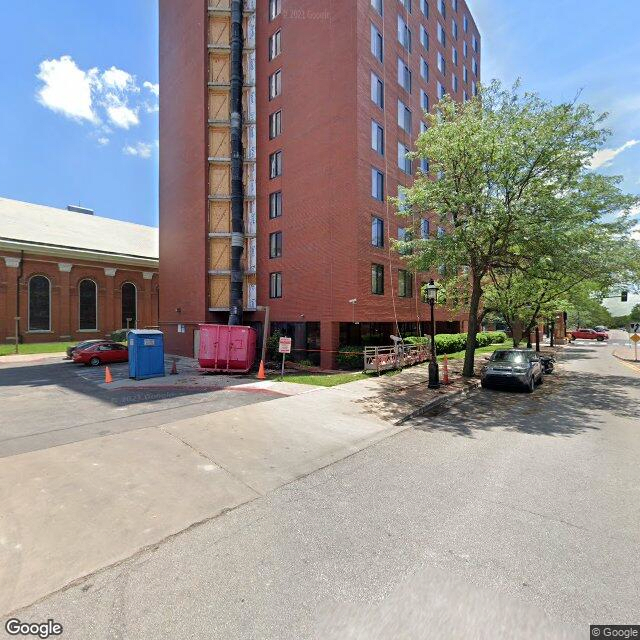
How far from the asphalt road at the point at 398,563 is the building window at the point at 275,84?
78.3 ft

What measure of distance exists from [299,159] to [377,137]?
4750mm

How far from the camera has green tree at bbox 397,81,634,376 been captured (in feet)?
43.6

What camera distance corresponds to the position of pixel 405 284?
77.3 ft

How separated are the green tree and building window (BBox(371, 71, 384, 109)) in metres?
6.34

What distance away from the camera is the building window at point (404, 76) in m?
22.8

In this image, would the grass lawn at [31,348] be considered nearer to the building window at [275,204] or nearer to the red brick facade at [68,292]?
the red brick facade at [68,292]

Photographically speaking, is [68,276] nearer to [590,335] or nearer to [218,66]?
[218,66]

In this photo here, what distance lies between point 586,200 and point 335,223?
1103 cm

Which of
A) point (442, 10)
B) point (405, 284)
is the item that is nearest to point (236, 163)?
point (405, 284)

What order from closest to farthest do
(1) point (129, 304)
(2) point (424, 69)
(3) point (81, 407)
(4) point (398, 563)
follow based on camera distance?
(4) point (398, 563) < (3) point (81, 407) < (2) point (424, 69) < (1) point (129, 304)

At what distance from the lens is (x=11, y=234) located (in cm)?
3259

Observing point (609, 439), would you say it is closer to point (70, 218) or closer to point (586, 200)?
point (586, 200)

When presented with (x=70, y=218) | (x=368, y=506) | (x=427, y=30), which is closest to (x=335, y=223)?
(x=368, y=506)

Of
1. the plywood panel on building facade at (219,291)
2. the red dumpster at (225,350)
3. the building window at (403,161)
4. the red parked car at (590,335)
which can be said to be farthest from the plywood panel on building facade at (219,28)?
the red parked car at (590,335)
